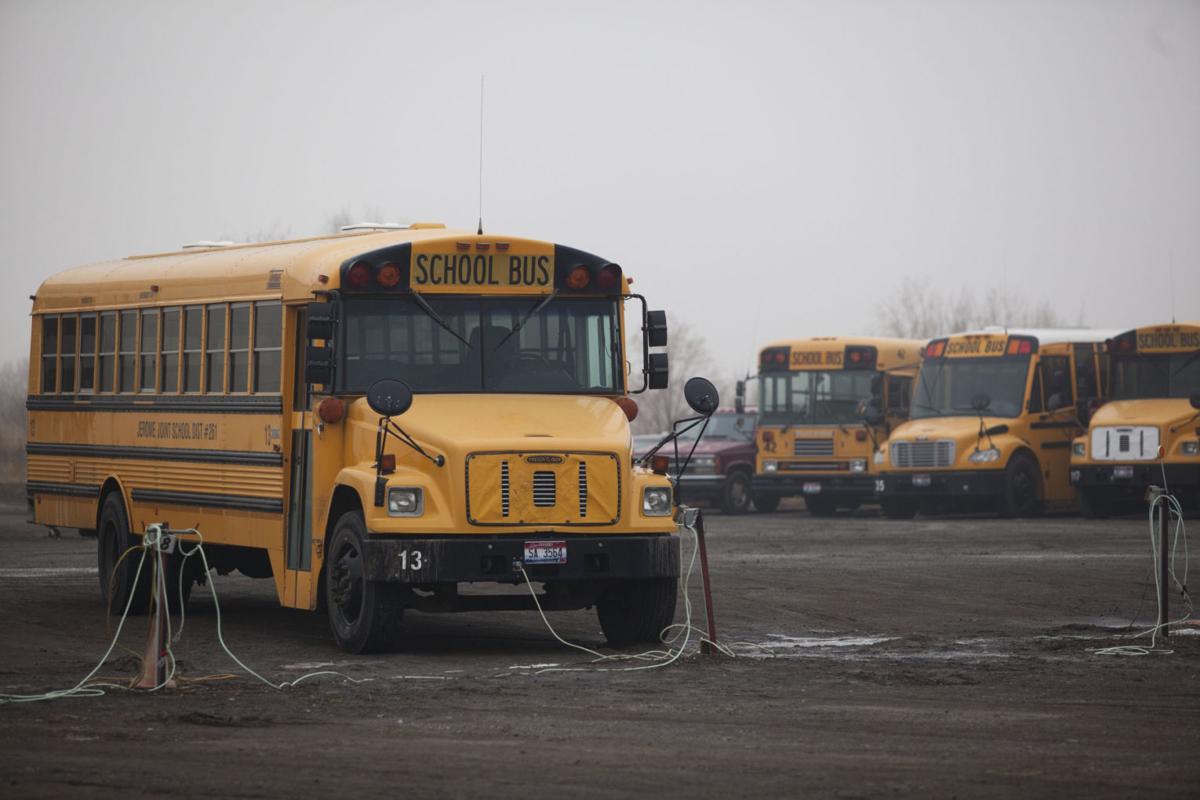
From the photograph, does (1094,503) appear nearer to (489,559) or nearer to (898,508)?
(898,508)

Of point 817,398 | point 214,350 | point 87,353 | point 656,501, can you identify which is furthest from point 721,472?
point 656,501

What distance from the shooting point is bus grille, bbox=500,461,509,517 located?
13.4m

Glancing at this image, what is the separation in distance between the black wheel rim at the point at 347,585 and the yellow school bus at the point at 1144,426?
19.2 metres

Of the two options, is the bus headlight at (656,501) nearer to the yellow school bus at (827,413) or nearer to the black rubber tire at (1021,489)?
the black rubber tire at (1021,489)

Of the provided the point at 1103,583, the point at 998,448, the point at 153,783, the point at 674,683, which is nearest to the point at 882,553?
the point at 1103,583

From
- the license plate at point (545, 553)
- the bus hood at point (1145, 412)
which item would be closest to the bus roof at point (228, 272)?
the license plate at point (545, 553)

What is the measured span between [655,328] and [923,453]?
19179 millimetres

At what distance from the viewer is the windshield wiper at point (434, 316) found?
14352 millimetres

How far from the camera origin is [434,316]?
14.4m

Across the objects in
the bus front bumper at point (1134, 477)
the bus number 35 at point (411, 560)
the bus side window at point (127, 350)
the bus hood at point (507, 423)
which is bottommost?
the bus number 35 at point (411, 560)

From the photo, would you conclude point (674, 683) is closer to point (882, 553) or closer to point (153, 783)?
point (153, 783)

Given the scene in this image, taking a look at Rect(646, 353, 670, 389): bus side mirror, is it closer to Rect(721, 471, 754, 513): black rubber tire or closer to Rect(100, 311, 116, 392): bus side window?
Rect(100, 311, 116, 392): bus side window

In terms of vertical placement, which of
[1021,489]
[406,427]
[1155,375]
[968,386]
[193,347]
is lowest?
[1021,489]

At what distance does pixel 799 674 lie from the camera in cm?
1255
